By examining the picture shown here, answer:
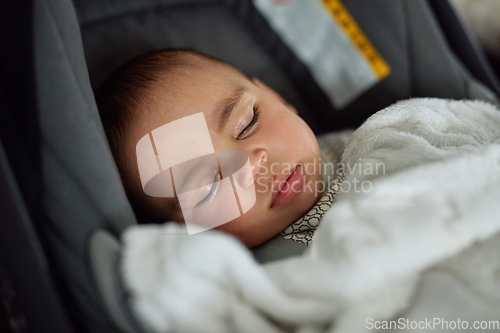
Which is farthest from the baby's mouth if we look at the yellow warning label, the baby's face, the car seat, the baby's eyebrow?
the yellow warning label

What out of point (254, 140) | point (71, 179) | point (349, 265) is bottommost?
point (349, 265)

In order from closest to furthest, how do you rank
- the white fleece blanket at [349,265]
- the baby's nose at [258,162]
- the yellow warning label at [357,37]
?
the white fleece blanket at [349,265], the baby's nose at [258,162], the yellow warning label at [357,37]

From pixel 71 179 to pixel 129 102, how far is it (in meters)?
0.27

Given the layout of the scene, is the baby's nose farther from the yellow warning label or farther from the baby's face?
the yellow warning label

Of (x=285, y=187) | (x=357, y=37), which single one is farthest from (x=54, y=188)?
(x=357, y=37)

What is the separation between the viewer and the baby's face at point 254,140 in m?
0.70

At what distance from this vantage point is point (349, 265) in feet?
1.37

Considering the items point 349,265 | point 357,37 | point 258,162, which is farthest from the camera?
point 357,37

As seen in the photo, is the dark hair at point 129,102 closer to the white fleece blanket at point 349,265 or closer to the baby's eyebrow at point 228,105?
the baby's eyebrow at point 228,105

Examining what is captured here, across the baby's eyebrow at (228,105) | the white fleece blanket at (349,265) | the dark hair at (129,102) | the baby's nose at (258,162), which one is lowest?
the white fleece blanket at (349,265)

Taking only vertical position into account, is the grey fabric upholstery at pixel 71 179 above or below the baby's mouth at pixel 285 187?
above

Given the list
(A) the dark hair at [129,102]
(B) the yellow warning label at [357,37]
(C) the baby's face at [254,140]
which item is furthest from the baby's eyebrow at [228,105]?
(B) the yellow warning label at [357,37]

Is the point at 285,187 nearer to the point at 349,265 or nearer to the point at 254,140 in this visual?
the point at 254,140

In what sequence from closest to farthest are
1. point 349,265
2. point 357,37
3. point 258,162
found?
point 349,265 → point 258,162 → point 357,37
